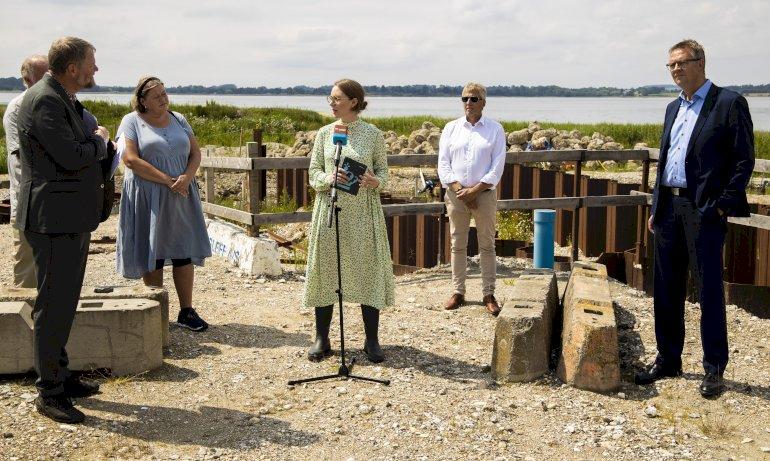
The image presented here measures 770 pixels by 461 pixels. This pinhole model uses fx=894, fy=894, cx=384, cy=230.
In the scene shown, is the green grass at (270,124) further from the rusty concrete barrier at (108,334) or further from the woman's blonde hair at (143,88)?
the rusty concrete barrier at (108,334)

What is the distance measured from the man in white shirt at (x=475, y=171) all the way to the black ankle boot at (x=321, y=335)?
1.87 meters

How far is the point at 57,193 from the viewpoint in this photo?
15.5ft

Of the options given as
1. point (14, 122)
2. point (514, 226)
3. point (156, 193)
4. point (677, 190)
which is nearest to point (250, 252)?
point (156, 193)

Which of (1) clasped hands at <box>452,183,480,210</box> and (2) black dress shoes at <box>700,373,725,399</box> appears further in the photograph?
(1) clasped hands at <box>452,183,480,210</box>

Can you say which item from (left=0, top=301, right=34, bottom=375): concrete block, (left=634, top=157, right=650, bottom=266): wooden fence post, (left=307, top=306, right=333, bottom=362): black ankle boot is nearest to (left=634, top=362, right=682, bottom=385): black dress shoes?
(left=307, top=306, right=333, bottom=362): black ankle boot

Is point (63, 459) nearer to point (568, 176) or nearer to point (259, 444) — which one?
point (259, 444)

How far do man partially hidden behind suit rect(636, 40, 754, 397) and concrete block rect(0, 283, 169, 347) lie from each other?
10.9ft

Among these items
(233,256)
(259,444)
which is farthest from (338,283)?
(233,256)

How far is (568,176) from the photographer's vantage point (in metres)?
16.0

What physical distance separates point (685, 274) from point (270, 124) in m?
44.7

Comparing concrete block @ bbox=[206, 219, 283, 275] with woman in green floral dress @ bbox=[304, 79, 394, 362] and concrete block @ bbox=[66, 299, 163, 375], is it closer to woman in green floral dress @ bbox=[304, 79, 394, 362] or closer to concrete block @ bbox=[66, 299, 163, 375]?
woman in green floral dress @ bbox=[304, 79, 394, 362]

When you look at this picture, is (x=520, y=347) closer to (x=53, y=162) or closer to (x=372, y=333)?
(x=372, y=333)

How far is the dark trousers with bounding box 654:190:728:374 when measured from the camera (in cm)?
547

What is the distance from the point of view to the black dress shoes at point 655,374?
229 inches
